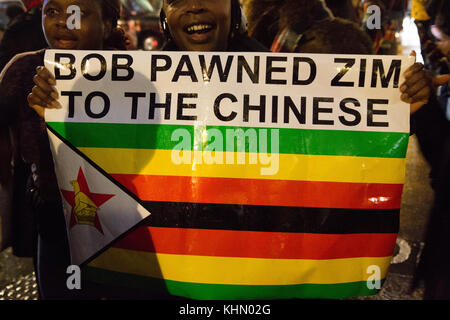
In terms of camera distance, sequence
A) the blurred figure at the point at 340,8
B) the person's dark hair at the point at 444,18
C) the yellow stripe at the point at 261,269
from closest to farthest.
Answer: the yellow stripe at the point at 261,269, the person's dark hair at the point at 444,18, the blurred figure at the point at 340,8

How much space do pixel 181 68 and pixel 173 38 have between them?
308 millimetres

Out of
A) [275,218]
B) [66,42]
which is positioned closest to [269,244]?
[275,218]

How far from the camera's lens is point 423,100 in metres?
1.61

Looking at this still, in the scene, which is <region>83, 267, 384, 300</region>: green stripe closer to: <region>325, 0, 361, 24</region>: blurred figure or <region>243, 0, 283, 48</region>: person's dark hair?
<region>243, 0, 283, 48</region>: person's dark hair

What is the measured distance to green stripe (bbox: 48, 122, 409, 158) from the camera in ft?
5.40

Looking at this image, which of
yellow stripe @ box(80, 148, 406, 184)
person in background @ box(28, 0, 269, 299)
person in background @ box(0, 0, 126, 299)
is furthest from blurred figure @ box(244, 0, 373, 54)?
person in background @ box(0, 0, 126, 299)

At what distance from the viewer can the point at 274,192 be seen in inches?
66.1

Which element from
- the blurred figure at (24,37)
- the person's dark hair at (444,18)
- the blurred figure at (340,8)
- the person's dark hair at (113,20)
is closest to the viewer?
the person's dark hair at (113,20)

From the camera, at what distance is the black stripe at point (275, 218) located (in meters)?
1.68

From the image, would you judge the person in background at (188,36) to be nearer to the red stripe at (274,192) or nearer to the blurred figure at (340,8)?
the red stripe at (274,192)

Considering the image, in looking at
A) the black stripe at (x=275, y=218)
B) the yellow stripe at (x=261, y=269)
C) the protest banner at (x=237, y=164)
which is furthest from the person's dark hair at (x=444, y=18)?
the yellow stripe at (x=261, y=269)

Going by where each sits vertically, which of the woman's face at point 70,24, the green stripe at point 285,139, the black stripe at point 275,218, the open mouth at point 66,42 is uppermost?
the woman's face at point 70,24

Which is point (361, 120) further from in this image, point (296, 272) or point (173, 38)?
point (173, 38)

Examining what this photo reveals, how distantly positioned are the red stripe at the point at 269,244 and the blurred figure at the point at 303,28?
1248 mm
